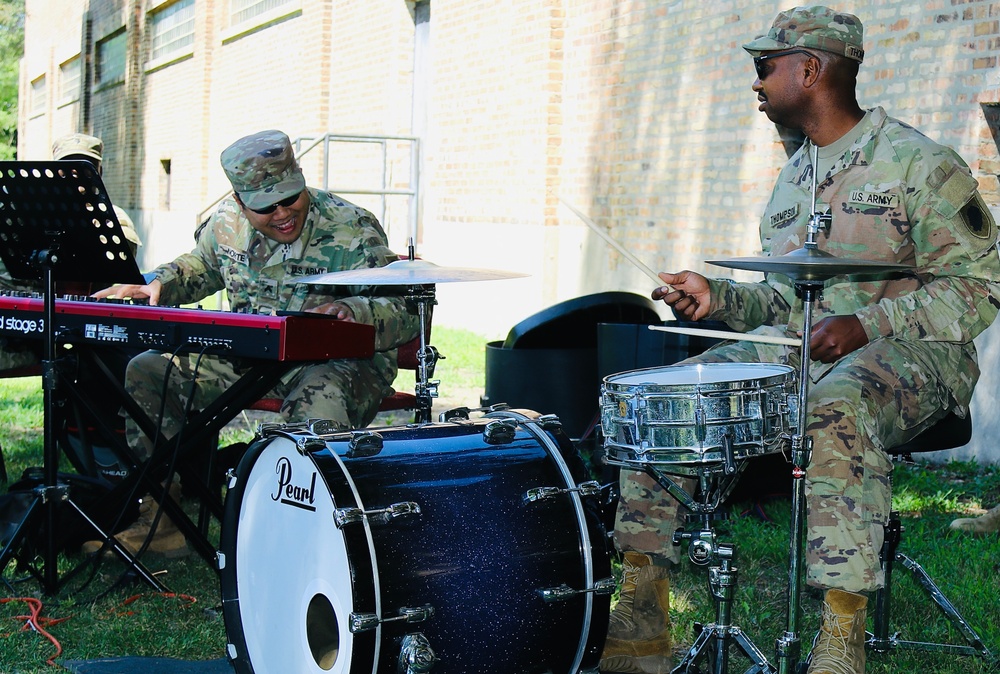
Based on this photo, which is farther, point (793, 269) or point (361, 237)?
point (361, 237)

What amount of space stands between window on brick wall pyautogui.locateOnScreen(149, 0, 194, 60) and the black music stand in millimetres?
16033

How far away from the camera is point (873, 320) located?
2.99m

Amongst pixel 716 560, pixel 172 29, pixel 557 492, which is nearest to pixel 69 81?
pixel 172 29

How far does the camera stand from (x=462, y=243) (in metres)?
11.2

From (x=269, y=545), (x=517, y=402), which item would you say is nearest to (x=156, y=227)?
(x=517, y=402)

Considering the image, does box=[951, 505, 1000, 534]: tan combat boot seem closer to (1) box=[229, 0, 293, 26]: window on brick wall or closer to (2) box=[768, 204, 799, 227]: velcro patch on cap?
(2) box=[768, 204, 799, 227]: velcro patch on cap

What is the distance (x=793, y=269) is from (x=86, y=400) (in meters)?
2.55

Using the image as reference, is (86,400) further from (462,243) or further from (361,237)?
(462,243)

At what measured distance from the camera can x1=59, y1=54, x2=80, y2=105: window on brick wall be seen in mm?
27828

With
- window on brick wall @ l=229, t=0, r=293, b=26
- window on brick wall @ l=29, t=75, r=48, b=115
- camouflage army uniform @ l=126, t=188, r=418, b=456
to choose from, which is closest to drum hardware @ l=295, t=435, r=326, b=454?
camouflage army uniform @ l=126, t=188, r=418, b=456

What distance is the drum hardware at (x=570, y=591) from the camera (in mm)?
2729

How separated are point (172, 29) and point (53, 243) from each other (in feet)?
59.6

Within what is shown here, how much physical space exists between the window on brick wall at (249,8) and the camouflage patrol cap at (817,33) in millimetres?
12412

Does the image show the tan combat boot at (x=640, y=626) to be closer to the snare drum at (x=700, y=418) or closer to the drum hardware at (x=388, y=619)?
the snare drum at (x=700, y=418)
